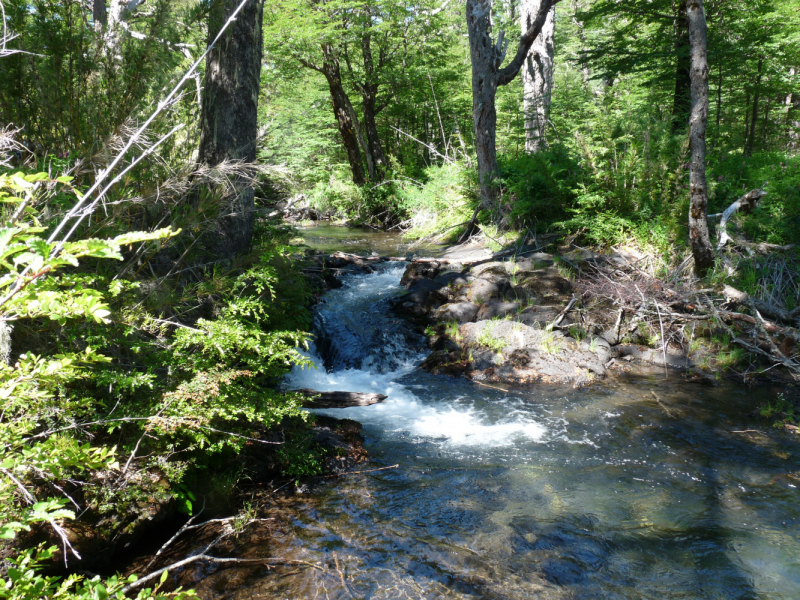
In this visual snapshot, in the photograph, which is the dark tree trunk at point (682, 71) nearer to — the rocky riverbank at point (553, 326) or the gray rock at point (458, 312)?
the rocky riverbank at point (553, 326)

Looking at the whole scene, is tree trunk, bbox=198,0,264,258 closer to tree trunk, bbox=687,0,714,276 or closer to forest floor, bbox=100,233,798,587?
forest floor, bbox=100,233,798,587

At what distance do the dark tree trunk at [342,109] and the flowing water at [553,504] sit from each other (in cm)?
1383

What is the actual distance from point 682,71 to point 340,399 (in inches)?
385

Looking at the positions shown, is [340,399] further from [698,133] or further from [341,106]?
[341,106]

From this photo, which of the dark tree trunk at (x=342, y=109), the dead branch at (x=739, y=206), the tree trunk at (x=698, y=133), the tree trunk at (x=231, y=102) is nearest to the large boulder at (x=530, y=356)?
the tree trunk at (x=698, y=133)

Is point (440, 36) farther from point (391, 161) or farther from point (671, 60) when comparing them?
point (671, 60)

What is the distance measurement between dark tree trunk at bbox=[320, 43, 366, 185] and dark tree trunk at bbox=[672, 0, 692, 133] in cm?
1043

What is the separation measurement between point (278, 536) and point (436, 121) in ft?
66.7

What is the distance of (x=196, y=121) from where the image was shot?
20.2 ft

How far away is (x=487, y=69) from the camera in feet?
35.5

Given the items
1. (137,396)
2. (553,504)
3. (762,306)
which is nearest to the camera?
(137,396)

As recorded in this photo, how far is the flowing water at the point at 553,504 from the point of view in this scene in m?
3.31

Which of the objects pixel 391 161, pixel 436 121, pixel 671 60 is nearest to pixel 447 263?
pixel 671 60

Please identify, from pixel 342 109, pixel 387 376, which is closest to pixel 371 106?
pixel 342 109
